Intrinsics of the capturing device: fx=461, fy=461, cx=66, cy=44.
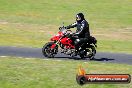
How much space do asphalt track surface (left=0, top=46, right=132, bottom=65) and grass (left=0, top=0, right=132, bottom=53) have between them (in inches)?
93.8

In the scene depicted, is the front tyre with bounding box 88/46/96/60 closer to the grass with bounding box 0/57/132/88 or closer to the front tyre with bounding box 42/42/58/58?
the grass with bounding box 0/57/132/88

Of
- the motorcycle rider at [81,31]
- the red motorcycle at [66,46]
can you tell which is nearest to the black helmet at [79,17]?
the motorcycle rider at [81,31]

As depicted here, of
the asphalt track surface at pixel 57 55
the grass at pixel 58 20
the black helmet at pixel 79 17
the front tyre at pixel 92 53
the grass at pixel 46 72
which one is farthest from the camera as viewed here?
the grass at pixel 58 20

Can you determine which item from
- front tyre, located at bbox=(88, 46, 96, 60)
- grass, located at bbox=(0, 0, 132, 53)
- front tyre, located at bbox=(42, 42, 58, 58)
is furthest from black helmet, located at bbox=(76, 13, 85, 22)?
grass, located at bbox=(0, 0, 132, 53)

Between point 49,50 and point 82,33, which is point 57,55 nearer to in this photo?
point 49,50

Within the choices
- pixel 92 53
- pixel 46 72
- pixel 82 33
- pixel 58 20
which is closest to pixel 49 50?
pixel 82 33

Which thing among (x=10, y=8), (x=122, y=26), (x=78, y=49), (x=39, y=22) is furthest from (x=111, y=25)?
(x=78, y=49)

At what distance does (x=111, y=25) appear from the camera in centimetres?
4259

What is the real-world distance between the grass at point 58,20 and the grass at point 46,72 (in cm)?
746

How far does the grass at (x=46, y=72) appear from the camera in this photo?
15.8 metres

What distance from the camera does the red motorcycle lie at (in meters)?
22.6

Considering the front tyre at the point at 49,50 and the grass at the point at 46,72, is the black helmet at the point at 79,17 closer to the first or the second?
the front tyre at the point at 49,50

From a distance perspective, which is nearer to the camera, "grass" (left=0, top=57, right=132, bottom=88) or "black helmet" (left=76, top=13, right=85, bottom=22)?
"grass" (left=0, top=57, right=132, bottom=88)

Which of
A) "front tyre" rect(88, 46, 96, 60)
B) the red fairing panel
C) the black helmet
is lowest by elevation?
"front tyre" rect(88, 46, 96, 60)
